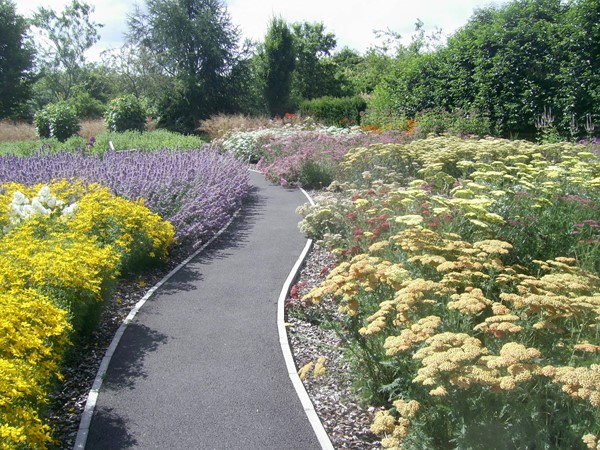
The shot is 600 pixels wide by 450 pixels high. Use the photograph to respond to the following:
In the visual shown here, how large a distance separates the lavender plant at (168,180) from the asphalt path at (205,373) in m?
1.41

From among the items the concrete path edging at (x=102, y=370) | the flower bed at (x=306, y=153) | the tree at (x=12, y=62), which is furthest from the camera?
the tree at (x=12, y=62)

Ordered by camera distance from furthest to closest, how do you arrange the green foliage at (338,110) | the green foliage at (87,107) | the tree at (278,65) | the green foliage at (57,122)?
the green foliage at (87,107) < the tree at (278,65) < the green foliage at (338,110) < the green foliage at (57,122)

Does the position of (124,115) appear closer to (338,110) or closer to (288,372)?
(338,110)

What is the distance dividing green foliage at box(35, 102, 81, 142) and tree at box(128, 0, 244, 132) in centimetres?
788

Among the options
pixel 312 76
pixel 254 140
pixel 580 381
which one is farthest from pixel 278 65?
pixel 580 381

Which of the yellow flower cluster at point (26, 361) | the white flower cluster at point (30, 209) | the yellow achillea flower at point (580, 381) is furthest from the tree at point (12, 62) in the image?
the yellow achillea flower at point (580, 381)

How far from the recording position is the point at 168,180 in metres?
10.2

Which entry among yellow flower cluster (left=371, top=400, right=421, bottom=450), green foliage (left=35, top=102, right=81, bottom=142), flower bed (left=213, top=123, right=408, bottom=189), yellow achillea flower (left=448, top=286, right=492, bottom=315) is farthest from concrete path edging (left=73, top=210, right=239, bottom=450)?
green foliage (left=35, top=102, right=81, bottom=142)

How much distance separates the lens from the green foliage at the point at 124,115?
25.7 metres

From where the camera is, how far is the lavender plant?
30.9 feet

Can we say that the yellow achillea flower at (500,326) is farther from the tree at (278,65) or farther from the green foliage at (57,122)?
the tree at (278,65)

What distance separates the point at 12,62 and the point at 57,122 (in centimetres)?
1881

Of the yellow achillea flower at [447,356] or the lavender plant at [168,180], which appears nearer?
the yellow achillea flower at [447,356]

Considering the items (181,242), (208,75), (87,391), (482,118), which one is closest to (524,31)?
(482,118)
